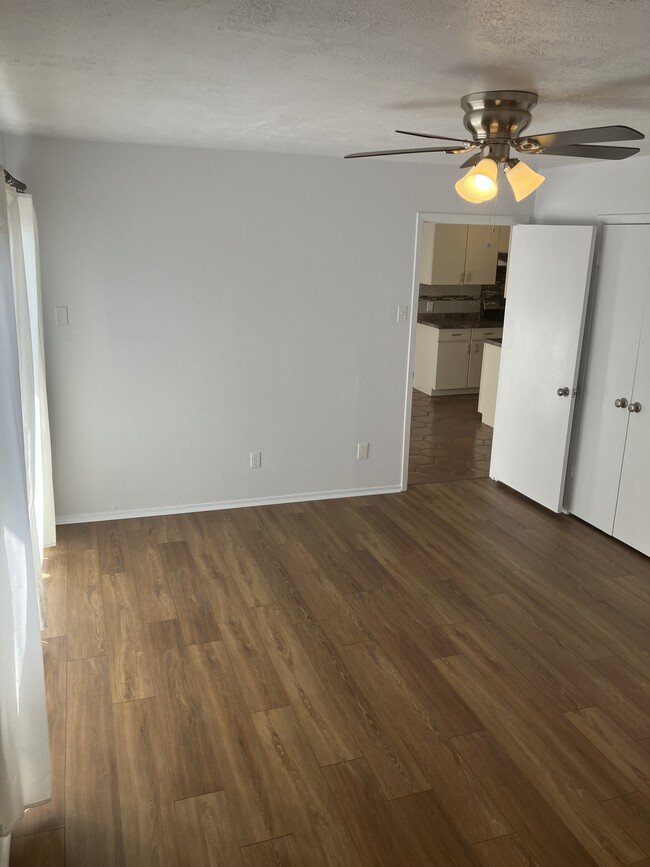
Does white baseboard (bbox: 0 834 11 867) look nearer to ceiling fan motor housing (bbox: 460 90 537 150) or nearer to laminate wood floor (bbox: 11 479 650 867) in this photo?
laminate wood floor (bbox: 11 479 650 867)

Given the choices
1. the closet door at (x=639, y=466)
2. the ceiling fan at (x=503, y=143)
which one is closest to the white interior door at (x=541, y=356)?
the closet door at (x=639, y=466)

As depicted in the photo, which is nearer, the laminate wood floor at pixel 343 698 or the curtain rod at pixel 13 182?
the laminate wood floor at pixel 343 698

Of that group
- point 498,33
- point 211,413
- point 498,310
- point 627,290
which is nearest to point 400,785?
point 498,33

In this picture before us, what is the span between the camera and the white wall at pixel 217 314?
4516mm

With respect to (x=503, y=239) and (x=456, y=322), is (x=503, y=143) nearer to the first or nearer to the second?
(x=456, y=322)

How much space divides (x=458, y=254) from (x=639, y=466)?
4500 millimetres

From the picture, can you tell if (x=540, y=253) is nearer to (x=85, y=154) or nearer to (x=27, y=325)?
(x=85, y=154)

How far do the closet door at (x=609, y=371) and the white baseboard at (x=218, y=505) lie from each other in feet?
4.75

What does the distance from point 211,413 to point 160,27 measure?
10.8 ft

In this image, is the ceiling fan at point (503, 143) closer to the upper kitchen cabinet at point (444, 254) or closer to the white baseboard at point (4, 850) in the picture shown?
the white baseboard at point (4, 850)

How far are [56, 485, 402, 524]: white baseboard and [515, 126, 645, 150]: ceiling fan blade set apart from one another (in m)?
3.34

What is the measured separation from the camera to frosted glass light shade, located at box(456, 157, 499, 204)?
2.60 m

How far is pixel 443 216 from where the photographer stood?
207 inches

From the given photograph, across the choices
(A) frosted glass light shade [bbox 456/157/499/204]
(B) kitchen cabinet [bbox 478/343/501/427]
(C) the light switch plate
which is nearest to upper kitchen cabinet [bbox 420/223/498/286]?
(B) kitchen cabinet [bbox 478/343/501/427]
